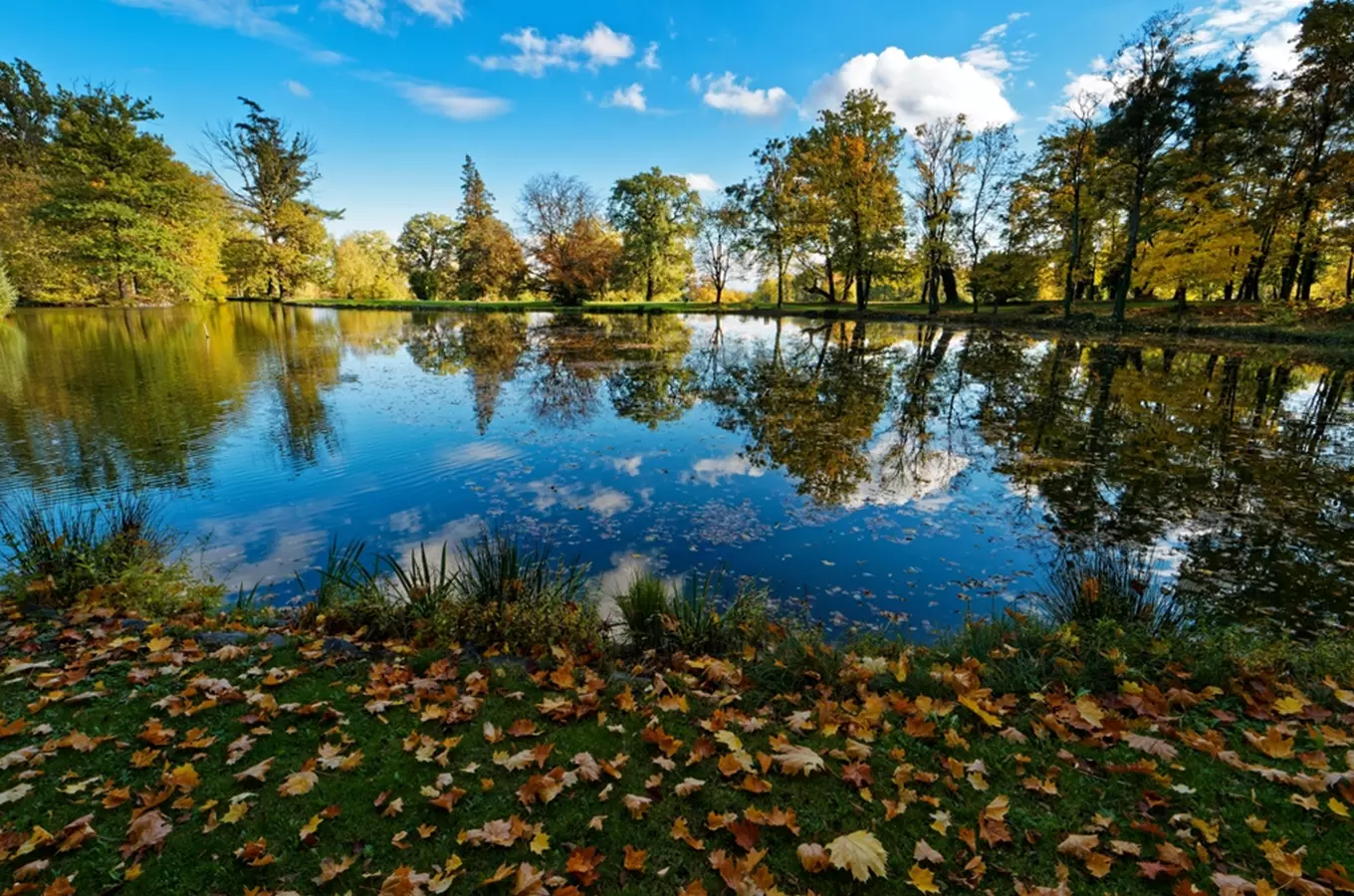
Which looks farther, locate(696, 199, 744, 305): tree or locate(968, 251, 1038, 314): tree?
locate(696, 199, 744, 305): tree

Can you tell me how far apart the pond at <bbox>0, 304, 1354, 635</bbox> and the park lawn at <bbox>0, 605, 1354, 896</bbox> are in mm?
1971

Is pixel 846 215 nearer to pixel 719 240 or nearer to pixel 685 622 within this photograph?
pixel 719 240

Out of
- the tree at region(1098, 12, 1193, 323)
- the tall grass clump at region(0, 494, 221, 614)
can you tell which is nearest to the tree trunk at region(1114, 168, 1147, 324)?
the tree at region(1098, 12, 1193, 323)

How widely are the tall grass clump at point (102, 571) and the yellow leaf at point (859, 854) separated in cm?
593

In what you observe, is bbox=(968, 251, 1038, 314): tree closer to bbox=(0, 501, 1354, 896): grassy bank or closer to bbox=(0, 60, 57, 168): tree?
bbox=(0, 501, 1354, 896): grassy bank

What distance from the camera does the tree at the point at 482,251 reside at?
59.5 m

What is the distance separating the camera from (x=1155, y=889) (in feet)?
8.11

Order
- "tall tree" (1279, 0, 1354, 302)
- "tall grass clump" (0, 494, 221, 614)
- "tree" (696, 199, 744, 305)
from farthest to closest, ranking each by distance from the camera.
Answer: "tree" (696, 199, 744, 305) < "tall tree" (1279, 0, 1354, 302) < "tall grass clump" (0, 494, 221, 614)

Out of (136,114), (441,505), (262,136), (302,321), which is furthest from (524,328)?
(262,136)

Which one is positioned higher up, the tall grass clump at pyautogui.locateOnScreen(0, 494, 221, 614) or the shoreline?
the shoreline

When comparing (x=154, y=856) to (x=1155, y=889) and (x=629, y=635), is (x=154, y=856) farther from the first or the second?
(x=1155, y=889)

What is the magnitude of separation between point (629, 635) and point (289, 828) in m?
2.86

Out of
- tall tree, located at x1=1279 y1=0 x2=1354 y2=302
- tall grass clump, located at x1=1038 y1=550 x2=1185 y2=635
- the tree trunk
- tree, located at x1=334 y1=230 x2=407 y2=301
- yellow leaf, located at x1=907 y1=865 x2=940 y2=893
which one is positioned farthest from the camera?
tree, located at x1=334 y1=230 x2=407 y2=301

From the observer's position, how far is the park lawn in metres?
2.53
